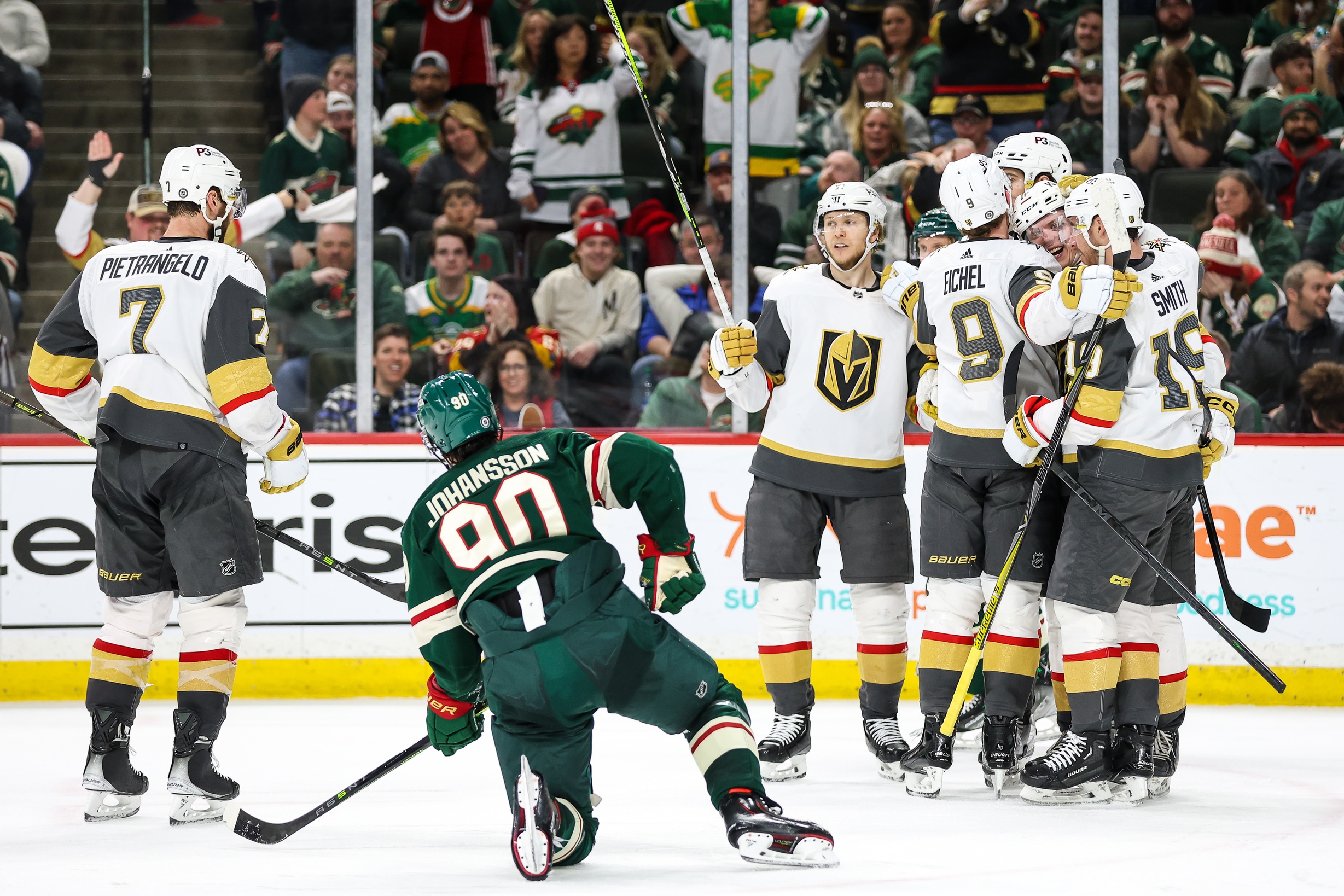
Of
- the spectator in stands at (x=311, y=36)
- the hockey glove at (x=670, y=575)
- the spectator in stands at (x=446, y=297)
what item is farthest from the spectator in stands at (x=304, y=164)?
the hockey glove at (x=670, y=575)

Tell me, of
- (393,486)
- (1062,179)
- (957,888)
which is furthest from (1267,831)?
(393,486)

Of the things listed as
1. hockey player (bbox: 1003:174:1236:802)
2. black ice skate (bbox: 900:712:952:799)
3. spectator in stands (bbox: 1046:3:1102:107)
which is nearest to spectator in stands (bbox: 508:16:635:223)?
spectator in stands (bbox: 1046:3:1102:107)

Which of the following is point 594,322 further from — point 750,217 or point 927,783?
point 927,783

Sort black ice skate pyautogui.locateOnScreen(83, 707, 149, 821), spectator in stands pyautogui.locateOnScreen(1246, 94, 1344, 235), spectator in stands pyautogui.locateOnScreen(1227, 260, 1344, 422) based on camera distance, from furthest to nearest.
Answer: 1. spectator in stands pyautogui.locateOnScreen(1246, 94, 1344, 235)
2. spectator in stands pyautogui.locateOnScreen(1227, 260, 1344, 422)
3. black ice skate pyautogui.locateOnScreen(83, 707, 149, 821)

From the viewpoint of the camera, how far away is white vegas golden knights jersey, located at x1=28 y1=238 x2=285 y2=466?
3.58 metres

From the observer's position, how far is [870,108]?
621 cm

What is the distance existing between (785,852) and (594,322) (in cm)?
334

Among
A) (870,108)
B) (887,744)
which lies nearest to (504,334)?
(870,108)

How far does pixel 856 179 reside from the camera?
6.03 meters

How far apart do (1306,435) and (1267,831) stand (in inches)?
91.0

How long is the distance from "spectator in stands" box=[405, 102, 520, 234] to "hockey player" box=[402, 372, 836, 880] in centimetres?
317

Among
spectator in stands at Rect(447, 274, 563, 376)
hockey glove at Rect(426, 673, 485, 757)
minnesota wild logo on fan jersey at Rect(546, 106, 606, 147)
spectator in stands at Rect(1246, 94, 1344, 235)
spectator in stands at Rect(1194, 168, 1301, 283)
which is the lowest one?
hockey glove at Rect(426, 673, 485, 757)

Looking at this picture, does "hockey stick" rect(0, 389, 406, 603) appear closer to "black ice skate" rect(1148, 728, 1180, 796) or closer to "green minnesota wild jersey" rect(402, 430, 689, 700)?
"green minnesota wild jersey" rect(402, 430, 689, 700)

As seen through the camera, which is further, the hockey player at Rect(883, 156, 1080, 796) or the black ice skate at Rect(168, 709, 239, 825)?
the hockey player at Rect(883, 156, 1080, 796)
